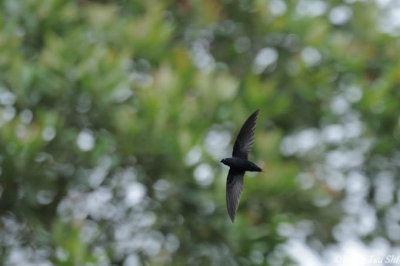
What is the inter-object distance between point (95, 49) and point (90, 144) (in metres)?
0.65

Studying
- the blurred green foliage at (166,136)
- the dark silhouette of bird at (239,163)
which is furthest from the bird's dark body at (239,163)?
the blurred green foliage at (166,136)

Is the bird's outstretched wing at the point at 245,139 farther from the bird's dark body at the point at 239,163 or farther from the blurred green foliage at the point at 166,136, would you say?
the blurred green foliage at the point at 166,136

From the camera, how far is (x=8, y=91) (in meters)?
5.04

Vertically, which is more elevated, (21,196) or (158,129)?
(158,129)

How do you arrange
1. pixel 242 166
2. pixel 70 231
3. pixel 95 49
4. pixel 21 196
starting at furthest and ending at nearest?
pixel 95 49
pixel 21 196
pixel 70 231
pixel 242 166

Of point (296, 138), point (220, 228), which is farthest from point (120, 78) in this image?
point (296, 138)

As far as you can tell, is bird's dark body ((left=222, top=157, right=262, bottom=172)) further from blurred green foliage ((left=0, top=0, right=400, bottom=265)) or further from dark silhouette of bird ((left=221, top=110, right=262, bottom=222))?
blurred green foliage ((left=0, top=0, right=400, bottom=265))

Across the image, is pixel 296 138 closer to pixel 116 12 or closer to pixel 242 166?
pixel 116 12

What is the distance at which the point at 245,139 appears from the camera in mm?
1274

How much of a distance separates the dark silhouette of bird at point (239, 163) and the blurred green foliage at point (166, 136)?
295 cm

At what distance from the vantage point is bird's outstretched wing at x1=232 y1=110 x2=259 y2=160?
124 centimetres

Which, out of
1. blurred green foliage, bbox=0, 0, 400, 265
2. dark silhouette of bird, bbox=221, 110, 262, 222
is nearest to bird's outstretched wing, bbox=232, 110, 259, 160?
dark silhouette of bird, bbox=221, 110, 262, 222

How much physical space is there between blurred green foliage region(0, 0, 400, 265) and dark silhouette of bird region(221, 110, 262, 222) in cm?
295

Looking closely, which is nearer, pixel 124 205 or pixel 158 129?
pixel 158 129
